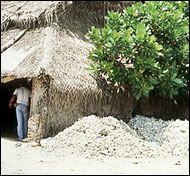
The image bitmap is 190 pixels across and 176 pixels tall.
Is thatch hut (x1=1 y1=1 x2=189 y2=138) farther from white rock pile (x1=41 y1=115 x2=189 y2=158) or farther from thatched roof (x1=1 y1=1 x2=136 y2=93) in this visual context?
white rock pile (x1=41 y1=115 x2=189 y2=158)

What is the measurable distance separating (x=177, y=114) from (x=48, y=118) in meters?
3.82

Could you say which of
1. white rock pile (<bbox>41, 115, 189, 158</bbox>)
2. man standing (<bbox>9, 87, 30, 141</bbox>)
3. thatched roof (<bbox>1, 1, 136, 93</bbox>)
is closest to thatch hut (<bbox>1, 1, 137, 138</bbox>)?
thatched roof (<bbox>1, 1, 136, 93</bbox>)

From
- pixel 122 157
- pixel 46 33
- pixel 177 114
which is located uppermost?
pixel 46 33

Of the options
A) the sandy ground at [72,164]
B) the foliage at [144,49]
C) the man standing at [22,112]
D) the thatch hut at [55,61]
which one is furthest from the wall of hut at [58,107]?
the sandy ground at [72,164]

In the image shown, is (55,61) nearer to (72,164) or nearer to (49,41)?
(49,41)

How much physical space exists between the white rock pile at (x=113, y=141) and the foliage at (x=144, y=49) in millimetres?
952

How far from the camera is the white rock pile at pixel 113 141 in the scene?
6.20m

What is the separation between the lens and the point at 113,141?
21.0 feet

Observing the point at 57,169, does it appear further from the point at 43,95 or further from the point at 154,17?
the point at 154,17

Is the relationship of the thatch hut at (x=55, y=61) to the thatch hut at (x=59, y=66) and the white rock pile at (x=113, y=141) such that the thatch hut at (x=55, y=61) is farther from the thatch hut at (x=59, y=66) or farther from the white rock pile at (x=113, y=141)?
the white rock pile at (x=113, y=141)

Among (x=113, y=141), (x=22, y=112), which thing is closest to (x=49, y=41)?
(x=22, y=112)

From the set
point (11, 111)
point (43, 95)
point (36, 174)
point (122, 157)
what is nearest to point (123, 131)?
point (122, 157)

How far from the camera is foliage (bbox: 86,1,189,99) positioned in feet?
23.1

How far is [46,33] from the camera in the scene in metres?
8.08
